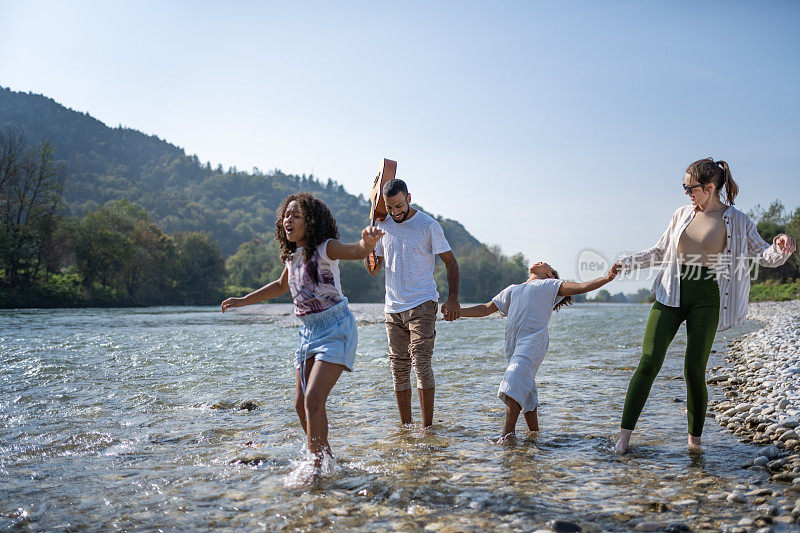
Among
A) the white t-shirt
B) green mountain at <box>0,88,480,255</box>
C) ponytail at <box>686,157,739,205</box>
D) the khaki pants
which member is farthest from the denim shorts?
green mountain at <box>0,88,480,255</box>

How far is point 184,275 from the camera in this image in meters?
85.7

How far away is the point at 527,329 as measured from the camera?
5.61 metres

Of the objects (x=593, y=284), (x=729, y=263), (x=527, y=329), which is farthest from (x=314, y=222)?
(x=729, y=263)

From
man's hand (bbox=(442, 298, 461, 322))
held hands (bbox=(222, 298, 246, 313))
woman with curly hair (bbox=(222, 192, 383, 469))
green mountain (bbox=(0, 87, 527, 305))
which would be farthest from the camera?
green mountain (bbox=(0, 87, 527, 305))

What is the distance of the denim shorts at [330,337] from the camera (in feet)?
14.7

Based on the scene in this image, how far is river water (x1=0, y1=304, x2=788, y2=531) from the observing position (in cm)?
373

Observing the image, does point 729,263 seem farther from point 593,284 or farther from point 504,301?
point 504,301

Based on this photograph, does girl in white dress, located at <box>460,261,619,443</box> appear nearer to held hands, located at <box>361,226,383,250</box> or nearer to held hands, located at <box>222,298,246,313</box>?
held hands, located at <box>361,226,383,250</box>

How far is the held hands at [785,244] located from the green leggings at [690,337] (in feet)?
1.85

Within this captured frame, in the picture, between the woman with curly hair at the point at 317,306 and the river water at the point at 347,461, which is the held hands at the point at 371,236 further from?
the river water at the point at 347,461

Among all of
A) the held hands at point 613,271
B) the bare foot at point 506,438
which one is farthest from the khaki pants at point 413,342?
the held hands at point 613,271

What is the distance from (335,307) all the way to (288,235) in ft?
2.27

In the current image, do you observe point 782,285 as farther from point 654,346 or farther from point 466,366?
point 654,346

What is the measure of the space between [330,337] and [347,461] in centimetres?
124
